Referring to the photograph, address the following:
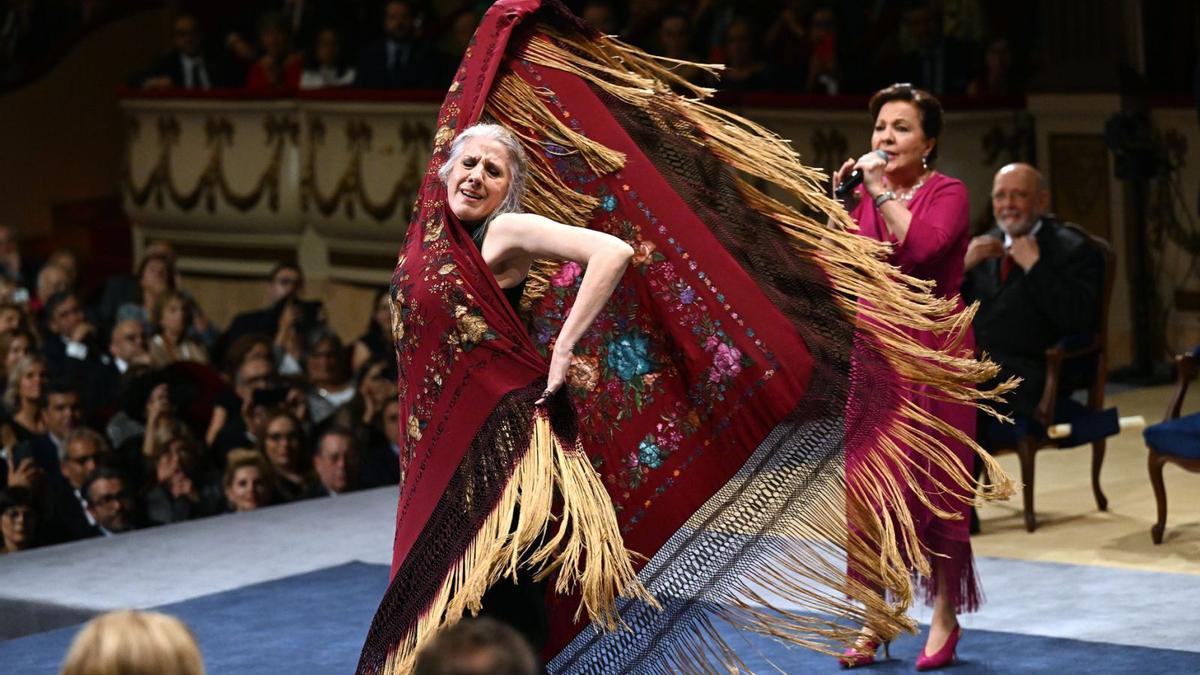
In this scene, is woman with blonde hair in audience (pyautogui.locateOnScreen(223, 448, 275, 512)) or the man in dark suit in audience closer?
woman with blonde hair in audience (pyautogui.locateOnScreen(223, 448, 275, 512))

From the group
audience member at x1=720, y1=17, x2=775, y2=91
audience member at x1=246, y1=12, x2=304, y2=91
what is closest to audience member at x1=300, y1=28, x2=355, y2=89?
audience member at x1=246, y1=12, x2=304, y2=91

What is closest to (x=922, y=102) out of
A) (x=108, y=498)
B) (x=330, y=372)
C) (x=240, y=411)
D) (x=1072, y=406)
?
(x=1072, y=406)

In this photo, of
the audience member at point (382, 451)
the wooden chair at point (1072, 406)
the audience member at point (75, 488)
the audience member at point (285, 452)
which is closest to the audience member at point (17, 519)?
the audience member at point (75, 488)

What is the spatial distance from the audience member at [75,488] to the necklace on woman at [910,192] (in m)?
3.44

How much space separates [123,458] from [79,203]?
329 inches

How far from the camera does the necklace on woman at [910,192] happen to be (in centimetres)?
511

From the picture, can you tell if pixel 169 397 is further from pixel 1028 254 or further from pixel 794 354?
pixel 794 354

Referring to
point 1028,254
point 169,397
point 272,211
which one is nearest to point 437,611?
point 1028,254

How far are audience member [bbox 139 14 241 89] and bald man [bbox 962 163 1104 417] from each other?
7.60 meters

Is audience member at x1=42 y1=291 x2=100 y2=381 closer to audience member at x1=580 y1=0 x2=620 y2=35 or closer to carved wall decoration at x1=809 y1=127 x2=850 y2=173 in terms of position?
audience member at x1=580 y1=0 x2=620 y2=35

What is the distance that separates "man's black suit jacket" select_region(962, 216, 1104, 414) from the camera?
276 inches

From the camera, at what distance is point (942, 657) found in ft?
16.5

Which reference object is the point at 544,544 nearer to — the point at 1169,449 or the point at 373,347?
the point at 1169,449

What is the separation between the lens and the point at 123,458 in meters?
7.54
